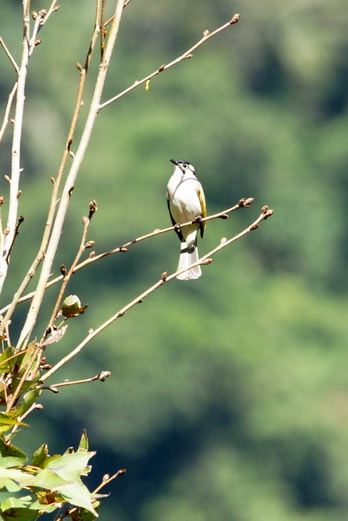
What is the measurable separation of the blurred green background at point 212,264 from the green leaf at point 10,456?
13644 mm

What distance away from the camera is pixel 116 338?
727 inches

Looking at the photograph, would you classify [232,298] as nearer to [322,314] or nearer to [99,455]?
[322,314]

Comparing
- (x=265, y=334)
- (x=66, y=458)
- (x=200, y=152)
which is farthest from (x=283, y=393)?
(x=66, y=458)

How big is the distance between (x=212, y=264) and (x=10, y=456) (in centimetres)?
1828

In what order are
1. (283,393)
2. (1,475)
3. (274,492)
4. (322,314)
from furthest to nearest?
(322,314)
(283,393)
(274,492)
(1,475)

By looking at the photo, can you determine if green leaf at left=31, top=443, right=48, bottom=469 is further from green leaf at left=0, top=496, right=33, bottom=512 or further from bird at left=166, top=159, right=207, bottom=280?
bird at left=166, top=159, right=207, bottom=280

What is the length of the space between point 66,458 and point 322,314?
2007 centimetres

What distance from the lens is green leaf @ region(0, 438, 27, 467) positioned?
1.57 metres

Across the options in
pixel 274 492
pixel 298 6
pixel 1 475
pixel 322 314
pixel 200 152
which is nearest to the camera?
pixel 1 475

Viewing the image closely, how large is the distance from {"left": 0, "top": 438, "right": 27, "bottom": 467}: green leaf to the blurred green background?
1364 cm

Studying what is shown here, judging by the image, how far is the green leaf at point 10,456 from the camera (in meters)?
1.57

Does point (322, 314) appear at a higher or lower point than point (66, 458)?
higher

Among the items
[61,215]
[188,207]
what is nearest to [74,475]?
[61,215]

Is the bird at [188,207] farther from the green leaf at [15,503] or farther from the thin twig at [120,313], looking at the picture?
the green leaf at [15,503]
